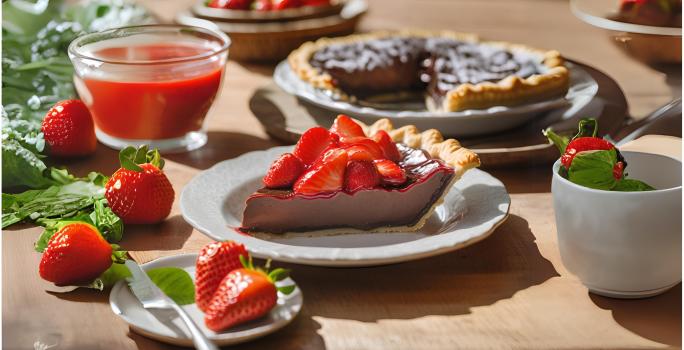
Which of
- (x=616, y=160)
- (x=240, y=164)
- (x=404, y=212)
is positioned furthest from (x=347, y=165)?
(x=616, y=160)

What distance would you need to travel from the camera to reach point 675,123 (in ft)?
6.03

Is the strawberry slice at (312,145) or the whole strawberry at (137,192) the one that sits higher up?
the strawberry slice at (312,145)

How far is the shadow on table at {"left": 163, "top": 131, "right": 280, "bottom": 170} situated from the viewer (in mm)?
1921

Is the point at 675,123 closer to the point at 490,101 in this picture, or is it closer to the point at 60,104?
the point at 490,101

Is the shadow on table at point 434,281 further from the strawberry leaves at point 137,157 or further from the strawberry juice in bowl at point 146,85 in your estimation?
the strawberry juice in bowl at point 146,85

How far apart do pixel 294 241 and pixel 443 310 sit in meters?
0.32

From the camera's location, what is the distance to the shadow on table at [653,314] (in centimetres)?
119

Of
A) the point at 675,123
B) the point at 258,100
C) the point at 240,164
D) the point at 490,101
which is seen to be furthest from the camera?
the point at 258,100

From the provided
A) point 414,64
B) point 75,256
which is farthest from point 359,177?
point 414,64

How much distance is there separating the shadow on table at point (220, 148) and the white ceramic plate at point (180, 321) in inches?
26.8

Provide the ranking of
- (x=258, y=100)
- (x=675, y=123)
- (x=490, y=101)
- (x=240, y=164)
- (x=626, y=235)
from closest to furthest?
(x=626, y=235) → (x=240, y=164) → (x=675, y=123) → (x=490, y=101) → (x=258, y=100)

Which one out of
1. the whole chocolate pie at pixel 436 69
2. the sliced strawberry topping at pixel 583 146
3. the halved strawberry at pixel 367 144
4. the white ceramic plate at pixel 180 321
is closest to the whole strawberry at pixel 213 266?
the white ceramic plate at pixel 180 321

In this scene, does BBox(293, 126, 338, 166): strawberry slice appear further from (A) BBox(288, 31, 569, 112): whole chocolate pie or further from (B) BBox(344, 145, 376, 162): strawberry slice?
(A) BBox(288, 31, 569, 112): whole chocolate pie

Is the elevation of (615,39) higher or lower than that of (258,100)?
higher
